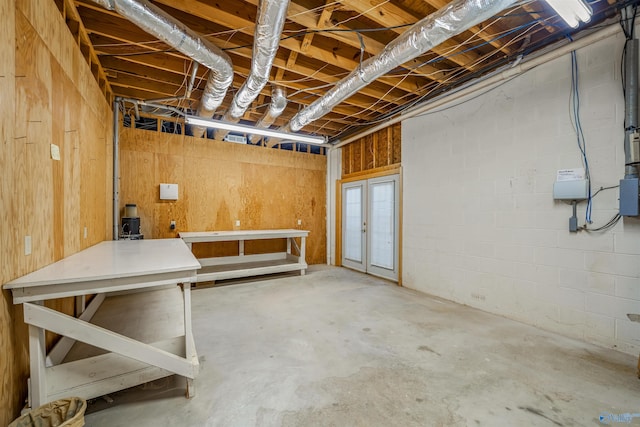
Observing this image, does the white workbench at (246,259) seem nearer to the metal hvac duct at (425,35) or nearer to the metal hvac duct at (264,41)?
the metal hvac duct at (264,41)

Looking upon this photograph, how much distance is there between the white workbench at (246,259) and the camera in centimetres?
436

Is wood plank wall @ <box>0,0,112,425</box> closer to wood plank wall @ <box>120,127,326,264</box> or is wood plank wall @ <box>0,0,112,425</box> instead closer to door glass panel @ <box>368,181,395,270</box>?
wood plank wall @ <box>120,127,326,264</box>

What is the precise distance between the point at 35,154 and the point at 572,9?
3874 mm

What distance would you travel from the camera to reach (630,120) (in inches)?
90.7

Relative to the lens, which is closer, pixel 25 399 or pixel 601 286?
pixel 25 399

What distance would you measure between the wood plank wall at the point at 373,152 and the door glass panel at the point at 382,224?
0.44 m

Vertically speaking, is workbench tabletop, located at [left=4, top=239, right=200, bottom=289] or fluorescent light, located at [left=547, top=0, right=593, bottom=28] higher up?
fluorescent light, located at [left=547, top=0, right=593, bottom=28]

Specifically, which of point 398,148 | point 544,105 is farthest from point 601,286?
point 398,148

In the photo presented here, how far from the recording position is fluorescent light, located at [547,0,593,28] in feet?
6.23

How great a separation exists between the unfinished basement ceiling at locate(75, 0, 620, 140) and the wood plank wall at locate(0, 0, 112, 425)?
0.61 m

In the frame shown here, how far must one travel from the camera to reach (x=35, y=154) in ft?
5.68

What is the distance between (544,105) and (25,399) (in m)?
4.90

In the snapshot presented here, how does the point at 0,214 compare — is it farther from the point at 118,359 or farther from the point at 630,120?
the point at 630,120

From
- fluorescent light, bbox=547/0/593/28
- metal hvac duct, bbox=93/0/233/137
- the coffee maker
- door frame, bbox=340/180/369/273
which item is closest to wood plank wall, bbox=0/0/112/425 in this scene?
metal hvac duct, bbox=93/0/233/137
